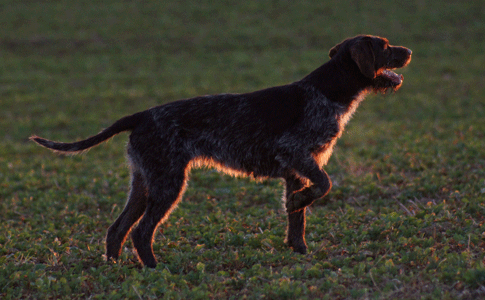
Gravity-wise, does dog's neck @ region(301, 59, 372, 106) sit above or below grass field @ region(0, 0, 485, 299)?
above

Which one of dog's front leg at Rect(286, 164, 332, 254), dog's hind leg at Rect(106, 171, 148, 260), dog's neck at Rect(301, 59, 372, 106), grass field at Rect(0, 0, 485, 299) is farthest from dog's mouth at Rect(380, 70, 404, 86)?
dog's hind leg at Rect(106, 171, 148, 260)

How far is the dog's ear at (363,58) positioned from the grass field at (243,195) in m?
1.66

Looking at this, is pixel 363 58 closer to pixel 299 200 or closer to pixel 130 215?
pixel 299 200

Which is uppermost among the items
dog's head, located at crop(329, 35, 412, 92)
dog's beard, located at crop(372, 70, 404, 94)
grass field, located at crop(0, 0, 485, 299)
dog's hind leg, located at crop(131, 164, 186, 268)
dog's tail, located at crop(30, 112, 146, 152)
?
dog's head, located at crop(329, 35, 412, 92)

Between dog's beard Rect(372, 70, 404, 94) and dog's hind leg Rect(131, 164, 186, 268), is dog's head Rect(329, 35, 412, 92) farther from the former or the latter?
dog's hind leg Rect(131, 164, 186, 268)

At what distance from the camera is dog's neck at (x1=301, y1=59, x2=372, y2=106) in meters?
5.58

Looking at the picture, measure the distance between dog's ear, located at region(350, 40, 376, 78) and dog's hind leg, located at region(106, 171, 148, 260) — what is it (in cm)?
260

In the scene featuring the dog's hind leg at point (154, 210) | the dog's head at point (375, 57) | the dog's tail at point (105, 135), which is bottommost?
the dog's hind leg at point (154, 210)

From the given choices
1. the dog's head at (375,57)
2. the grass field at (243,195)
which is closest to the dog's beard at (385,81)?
the dog's head at (375,57)

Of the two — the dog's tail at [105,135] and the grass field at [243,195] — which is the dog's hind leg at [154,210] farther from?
the dog's tail at [105,135]

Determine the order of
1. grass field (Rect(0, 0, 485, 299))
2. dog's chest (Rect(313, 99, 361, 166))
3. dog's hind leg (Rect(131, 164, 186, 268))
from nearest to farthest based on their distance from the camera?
grass field (Rect(0, 0, 485, 299)) → dog's hind leg (Rect(131, 164, 186, 268)) → dog's chest (Rect(313, 99, 361, 166))

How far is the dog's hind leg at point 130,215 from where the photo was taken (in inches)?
221

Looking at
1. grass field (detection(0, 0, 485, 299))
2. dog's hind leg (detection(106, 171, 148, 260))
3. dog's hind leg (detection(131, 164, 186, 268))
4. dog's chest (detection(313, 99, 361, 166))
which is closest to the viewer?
grass field (detection(0, 0, 485, 299))

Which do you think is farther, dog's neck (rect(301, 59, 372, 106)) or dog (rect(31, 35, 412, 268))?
dog's neck (rect(301, 59, 372, 106))
